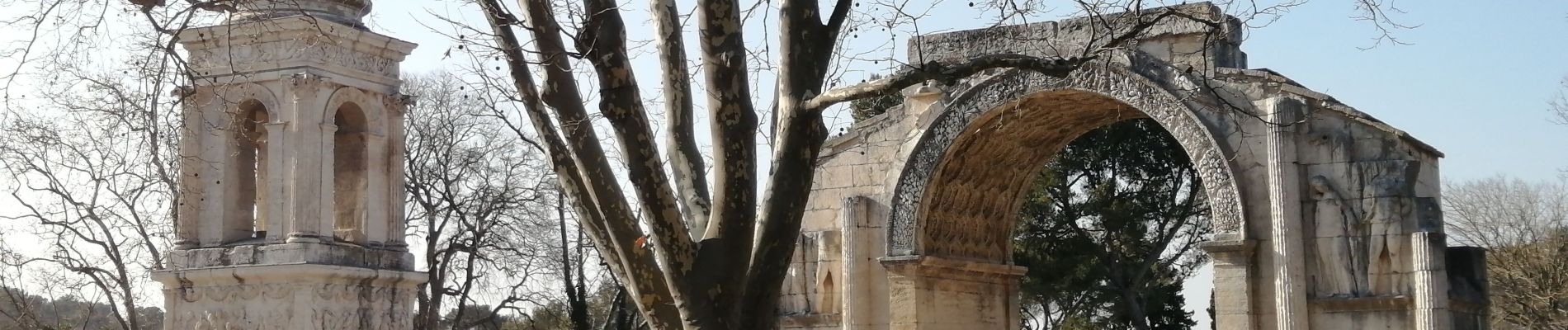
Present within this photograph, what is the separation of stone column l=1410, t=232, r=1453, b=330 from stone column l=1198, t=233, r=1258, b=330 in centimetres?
132

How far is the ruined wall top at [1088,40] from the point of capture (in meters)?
14.4

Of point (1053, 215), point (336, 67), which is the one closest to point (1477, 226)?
point (1053, 215)

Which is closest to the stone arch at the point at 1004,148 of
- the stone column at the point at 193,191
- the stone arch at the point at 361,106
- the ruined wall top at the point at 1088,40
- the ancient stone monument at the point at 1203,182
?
the ancient stone monument at the point at 1203,182

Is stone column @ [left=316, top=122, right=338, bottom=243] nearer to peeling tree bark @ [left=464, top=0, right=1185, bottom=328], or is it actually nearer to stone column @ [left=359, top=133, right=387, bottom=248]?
stone column @ [left=359, top=133, right=387, bottom=248]

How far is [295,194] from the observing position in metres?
14.6

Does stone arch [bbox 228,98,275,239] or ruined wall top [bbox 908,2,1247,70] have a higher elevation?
ruined wall top [bbox 908,2,1247,70]

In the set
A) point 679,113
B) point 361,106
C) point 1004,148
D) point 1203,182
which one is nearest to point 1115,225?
point 1004,148

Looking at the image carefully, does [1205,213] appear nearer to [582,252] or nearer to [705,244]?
[582,252]

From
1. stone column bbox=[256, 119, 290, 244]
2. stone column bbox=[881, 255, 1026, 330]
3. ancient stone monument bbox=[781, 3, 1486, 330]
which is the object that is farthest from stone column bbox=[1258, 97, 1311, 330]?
stone column bbox=[256, 119, 290, 244]

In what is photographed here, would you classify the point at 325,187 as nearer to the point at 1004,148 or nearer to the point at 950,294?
the point at 950,294

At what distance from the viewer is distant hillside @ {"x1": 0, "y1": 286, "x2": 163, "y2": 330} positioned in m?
22.2

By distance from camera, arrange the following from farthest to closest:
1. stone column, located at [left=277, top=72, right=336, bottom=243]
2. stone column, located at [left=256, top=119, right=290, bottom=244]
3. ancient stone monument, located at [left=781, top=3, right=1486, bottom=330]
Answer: stone column, located at [left=256, top=119, right=290, bottom=244] → stone column, located at [left=277, top=72, right=336, bottom=243] → ancient stone monument, located at [left=781, top=3, right=1486, bottom=330]

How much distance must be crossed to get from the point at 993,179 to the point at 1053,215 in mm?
12564

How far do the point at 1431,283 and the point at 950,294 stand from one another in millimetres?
4733
